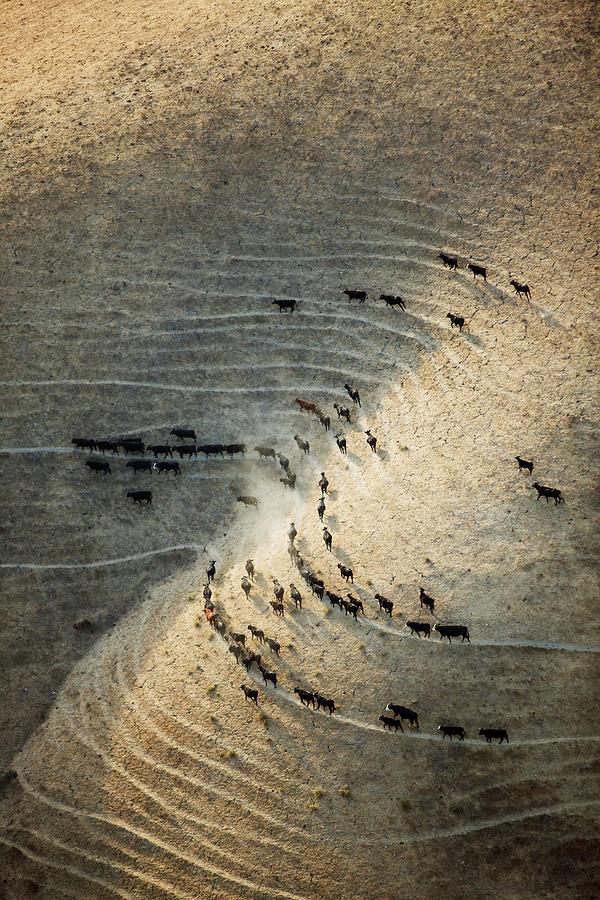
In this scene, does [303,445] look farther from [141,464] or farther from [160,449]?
[141,464]

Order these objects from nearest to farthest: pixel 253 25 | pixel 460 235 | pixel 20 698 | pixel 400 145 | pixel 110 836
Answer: pixel 110 836 → pixel 20 698 → pixel 460 235 → pixel 400 145 → pixel 253 25

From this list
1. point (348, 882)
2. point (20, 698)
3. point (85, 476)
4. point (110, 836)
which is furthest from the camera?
point (85, 476)

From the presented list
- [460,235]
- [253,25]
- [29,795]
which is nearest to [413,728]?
[29,795]

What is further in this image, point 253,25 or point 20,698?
point 253,25

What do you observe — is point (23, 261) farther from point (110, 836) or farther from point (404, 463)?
point (110, 836)

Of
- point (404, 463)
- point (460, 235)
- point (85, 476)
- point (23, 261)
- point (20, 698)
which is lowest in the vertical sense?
point (20, 698)

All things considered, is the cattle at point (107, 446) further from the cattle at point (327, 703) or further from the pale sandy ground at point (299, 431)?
the cattle at point (327, 703)

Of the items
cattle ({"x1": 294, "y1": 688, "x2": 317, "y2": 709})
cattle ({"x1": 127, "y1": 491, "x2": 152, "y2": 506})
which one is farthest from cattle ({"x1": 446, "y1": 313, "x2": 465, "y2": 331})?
cattle ({"x1": 294, "y1": 688, "x2": 317, "y2": 709})
